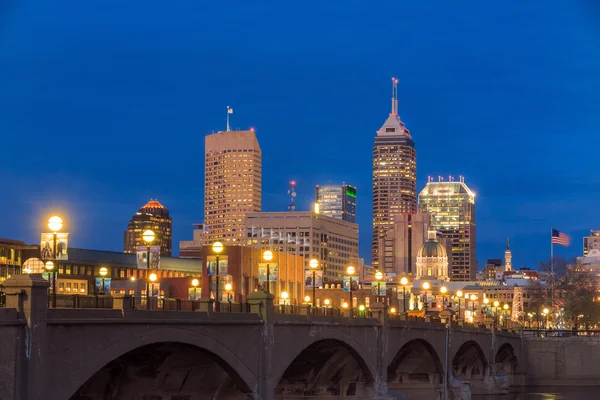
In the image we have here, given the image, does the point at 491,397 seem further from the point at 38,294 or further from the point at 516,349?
the point at 38,294

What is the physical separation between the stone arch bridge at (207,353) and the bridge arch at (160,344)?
0.04 m

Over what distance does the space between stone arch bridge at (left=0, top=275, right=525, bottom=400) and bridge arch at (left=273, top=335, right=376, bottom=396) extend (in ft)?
0.27

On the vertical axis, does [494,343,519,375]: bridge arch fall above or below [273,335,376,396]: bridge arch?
below

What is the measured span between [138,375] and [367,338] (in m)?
22.5

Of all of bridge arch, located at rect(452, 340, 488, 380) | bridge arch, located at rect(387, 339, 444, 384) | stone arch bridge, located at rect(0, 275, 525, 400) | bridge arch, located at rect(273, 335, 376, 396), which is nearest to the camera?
stone arch bridge, located at rect(0, 275, 525, 400)

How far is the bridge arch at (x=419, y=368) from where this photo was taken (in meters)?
89.4

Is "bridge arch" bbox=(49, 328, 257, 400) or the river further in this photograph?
the river

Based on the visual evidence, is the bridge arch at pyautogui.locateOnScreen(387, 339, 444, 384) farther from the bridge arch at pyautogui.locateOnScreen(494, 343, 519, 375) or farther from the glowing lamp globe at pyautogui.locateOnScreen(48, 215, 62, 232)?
the glowing lamp globe at pyautogui.locateOnScreen(48, 215, 62, 232)

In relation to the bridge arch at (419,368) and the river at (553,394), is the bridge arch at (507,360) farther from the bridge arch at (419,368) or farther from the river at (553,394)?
the bridge arch at (419,368)

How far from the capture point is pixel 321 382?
70.0 meters

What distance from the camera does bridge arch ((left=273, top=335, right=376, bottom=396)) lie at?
6688 centimetres

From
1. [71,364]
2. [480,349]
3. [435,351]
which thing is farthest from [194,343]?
[480,349]

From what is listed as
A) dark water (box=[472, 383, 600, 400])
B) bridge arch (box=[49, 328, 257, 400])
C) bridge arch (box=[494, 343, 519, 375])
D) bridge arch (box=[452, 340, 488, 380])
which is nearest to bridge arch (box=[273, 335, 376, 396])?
bridge arch (box=[49, 328, 257, 400])

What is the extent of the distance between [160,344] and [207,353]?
10.5 feet
